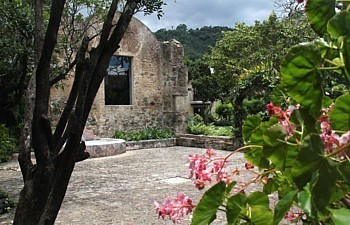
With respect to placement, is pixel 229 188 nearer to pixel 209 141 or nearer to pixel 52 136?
pixel 52 136

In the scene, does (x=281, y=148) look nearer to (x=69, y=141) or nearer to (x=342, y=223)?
(x=342, y=223)

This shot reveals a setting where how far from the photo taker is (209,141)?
37.7 ft

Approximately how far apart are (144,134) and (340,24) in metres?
12.3

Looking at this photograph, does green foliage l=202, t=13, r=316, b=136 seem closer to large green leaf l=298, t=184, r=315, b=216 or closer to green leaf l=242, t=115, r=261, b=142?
green leaf l=242, t=115, r=261, b=142

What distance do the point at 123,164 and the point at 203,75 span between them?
2050 centimetres

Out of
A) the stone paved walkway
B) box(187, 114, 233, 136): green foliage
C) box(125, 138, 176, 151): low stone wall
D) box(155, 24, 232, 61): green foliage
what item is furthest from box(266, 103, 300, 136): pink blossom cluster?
box(155, 24, 232, 61): green foliage

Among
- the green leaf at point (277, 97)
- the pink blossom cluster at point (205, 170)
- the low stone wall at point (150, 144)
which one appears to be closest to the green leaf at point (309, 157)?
the pink blossom cluster at point (205, 170)

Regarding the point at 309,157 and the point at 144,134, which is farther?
the point at 144,134

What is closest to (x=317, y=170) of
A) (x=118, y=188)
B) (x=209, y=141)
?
(x=118, y=188)

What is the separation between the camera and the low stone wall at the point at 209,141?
34.4 ft

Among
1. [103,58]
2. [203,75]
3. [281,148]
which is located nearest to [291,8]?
[103,58]

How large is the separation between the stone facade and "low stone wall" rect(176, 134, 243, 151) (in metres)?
0.96

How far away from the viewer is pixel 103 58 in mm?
2406

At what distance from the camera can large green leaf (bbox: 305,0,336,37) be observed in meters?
0.65
